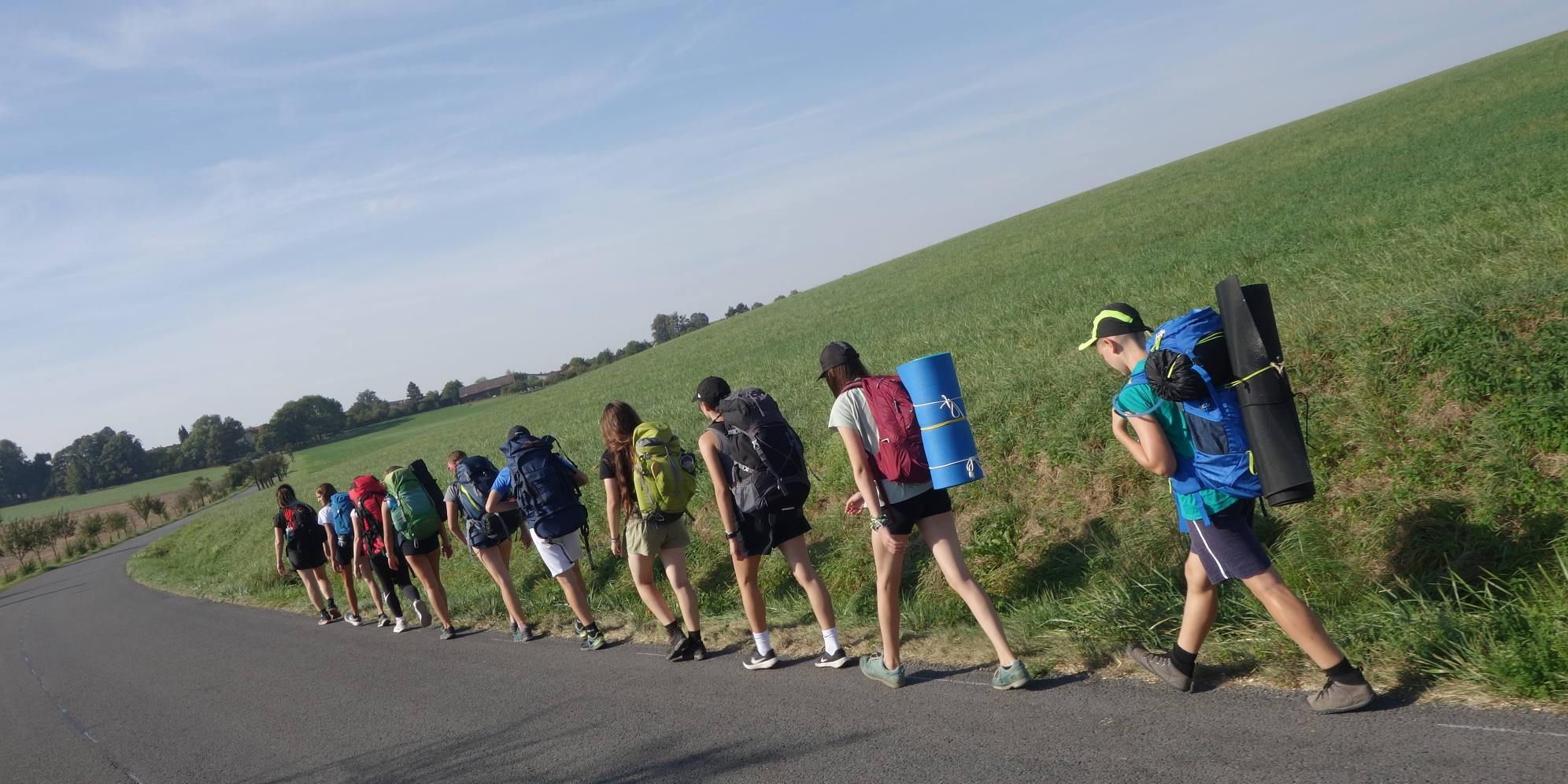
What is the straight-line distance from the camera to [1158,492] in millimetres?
6332

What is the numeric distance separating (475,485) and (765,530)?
3.72 m

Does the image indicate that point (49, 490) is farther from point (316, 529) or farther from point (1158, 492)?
point (1158, 492)

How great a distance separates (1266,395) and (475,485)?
668 centimetres

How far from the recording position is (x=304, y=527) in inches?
471

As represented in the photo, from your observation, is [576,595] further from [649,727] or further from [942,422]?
[942,422]

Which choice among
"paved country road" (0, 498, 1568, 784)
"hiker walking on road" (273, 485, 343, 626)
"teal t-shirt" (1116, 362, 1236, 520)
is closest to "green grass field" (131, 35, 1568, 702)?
"paved country road" (0, 498, 1568, 784)

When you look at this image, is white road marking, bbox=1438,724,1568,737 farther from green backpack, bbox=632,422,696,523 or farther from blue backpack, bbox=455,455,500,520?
blue backpack, bbox=455,455,500,520

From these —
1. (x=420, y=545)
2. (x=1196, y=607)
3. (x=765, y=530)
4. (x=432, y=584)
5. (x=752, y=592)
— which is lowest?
(x=1196, y=607)

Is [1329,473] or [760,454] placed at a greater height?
[760,454]

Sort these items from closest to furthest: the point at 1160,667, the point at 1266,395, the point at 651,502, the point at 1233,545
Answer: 1. the point at 1266,395
2. the point at 1233,545
3. the point at 1160,667
4. the point at 651,502

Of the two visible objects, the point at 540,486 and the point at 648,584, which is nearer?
the point at 648,584

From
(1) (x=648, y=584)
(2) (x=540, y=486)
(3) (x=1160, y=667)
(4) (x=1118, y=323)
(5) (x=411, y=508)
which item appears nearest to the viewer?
(4) (x=1118, y=323)

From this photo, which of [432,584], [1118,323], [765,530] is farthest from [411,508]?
[1118,323]

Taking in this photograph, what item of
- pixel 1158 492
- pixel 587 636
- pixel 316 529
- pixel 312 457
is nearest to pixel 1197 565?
pixel 1158 492
